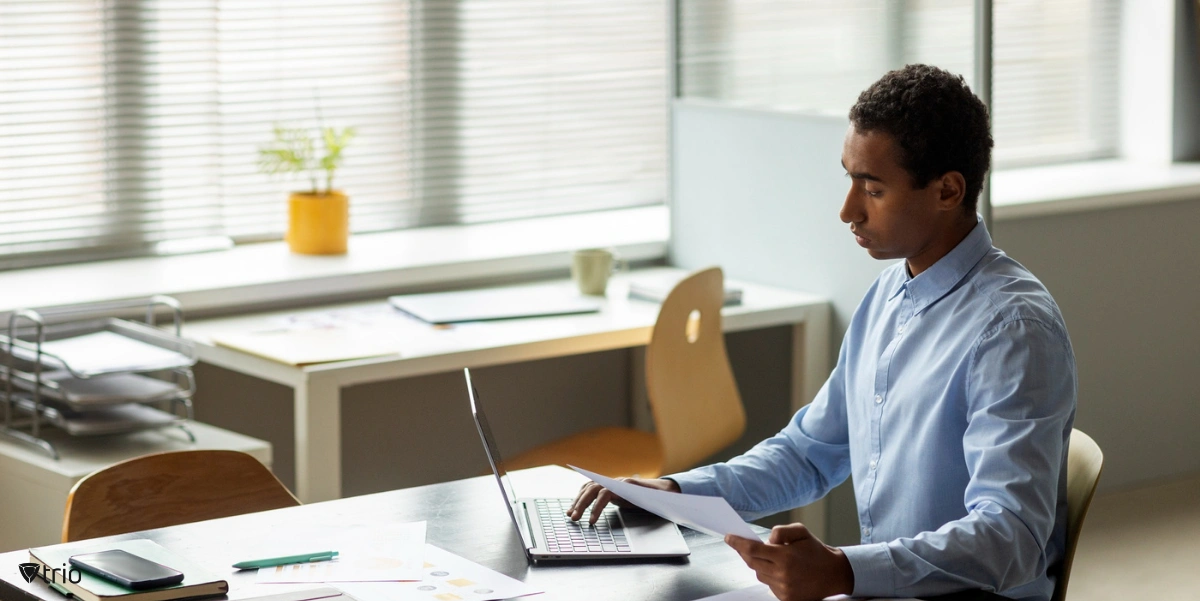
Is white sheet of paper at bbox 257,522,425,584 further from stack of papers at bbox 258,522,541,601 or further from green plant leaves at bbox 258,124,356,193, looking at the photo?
green plant leaves at bbox 258,124,356,193

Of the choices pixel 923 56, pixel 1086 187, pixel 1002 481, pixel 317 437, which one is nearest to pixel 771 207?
pixel 923 56

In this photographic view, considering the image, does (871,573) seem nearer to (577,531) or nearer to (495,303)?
(577,531)

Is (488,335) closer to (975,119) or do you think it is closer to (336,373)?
(336,373)

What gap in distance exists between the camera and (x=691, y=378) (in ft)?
10.1

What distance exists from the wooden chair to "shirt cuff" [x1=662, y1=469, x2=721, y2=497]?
1104mm

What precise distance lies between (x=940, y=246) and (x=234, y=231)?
2.28m

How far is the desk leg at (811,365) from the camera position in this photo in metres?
3.36

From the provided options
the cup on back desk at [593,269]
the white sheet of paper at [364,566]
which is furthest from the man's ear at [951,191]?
the cup on back desk at [593,269]

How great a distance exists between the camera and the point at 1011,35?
157 inches

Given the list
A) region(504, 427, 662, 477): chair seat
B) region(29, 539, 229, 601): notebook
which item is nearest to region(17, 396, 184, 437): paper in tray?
region(504, 427, 662, 477): chair seat

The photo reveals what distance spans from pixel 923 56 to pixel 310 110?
1.51m

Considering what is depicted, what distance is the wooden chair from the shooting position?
2998 mm

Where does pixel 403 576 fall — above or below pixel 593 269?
below

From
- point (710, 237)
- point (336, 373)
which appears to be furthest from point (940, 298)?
point (710, 237)
